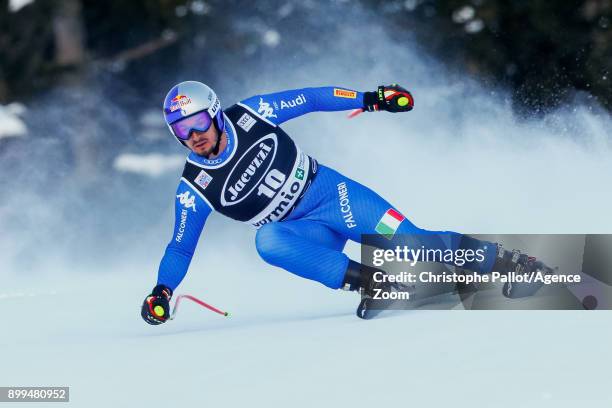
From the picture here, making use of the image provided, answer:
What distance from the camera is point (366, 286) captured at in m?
5.62

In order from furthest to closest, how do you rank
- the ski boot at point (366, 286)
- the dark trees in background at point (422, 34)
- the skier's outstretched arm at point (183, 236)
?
the dark trees in background at point (422, 34), the skier's outstretched arm at point (183, 236), the ski boot at point (366, 286)

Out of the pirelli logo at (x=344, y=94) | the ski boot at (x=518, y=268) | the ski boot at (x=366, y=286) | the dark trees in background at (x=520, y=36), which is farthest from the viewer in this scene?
the dark trees in background at (x=520, y=36)

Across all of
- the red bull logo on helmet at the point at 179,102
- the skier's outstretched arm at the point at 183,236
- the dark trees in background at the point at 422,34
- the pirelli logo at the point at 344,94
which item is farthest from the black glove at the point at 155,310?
the dark trees in background at the point at 422,34

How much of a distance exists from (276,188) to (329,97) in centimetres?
64

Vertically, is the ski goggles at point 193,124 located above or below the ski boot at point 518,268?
above

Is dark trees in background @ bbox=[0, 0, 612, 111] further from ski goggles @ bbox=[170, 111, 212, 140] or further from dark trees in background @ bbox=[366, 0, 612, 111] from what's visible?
ski goggles @ bbox=[170, 111, 212, 140]

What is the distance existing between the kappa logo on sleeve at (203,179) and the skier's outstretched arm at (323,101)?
0.49m

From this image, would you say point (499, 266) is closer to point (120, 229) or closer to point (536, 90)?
point (536, 90)

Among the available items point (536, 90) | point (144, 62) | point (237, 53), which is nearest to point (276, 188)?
point (536, 90)

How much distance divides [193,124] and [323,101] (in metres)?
0.88

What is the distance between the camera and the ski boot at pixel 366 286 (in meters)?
5.62

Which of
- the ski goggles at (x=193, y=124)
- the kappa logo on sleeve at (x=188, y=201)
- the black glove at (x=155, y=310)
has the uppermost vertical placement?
the ski goggles at (x=193, y=124)

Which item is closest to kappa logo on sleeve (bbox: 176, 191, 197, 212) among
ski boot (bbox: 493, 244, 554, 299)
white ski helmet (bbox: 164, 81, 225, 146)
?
white ski helmet (bbox: 164, 81, 225, 146)

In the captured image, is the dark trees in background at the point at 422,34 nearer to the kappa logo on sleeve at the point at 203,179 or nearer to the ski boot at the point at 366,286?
the kappa logo on sleeve at the point at 203,179
